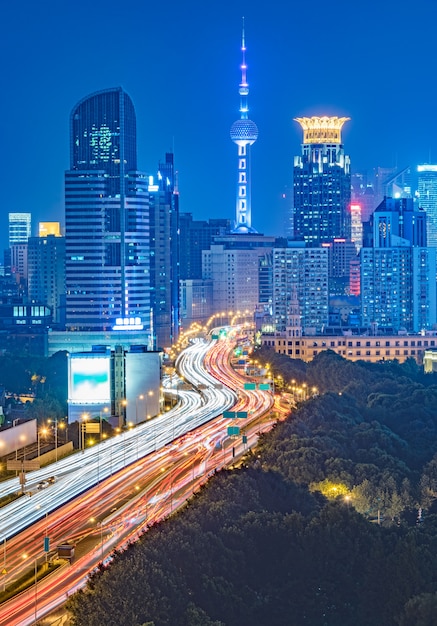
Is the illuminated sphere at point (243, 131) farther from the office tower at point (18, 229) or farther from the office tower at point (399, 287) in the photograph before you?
the office tower at point (399, 287)

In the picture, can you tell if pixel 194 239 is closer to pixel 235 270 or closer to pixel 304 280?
pixel 235 270

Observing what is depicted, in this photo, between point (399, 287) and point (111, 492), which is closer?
point (111, 492)

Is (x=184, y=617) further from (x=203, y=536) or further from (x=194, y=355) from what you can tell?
(x=194, y=355)

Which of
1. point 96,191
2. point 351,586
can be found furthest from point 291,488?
point 96,191

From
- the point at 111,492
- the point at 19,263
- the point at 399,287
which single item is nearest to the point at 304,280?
the point at 399,287

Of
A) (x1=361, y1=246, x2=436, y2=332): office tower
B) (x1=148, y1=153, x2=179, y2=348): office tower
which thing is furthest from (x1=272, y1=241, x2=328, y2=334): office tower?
(x1=148, y1=153, x2=179, y2=348): office tower

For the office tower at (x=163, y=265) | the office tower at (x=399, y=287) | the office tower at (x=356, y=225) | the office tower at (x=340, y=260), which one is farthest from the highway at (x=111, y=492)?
the office tower at (x=356, y=225)
